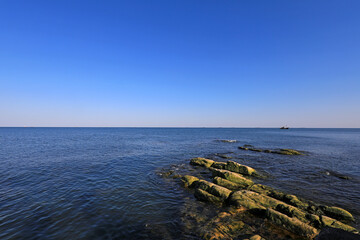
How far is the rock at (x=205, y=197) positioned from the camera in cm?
1295

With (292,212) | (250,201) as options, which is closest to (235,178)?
(250,201)

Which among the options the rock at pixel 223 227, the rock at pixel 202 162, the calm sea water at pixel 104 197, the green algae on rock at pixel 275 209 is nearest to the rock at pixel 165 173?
the calm sea water at pixel 104 197

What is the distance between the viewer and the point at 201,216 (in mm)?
10781

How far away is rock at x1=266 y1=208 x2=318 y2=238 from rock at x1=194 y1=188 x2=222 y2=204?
387 cm

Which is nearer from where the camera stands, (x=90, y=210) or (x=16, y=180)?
(x=90, y=210)

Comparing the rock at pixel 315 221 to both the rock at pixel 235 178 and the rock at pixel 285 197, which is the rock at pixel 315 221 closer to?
the rock at pixel 285 197

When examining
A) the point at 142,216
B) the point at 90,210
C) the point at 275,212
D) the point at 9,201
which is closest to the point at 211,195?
the point at 275,212

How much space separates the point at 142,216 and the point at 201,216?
13.8 feet

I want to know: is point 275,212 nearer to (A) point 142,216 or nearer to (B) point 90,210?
(A) point 142,216

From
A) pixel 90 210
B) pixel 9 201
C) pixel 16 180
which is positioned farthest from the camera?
pixel 16 180

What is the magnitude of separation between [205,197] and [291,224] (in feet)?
19.9

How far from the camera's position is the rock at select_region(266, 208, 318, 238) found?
8781mm

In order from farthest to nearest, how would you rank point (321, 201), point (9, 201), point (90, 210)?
1. point (321, 201)
2. point (9, 201)
3. point (90, 210)

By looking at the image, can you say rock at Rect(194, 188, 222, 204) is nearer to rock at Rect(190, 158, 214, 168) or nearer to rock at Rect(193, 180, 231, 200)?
rock at Rect(193, 180, 231, 200)
